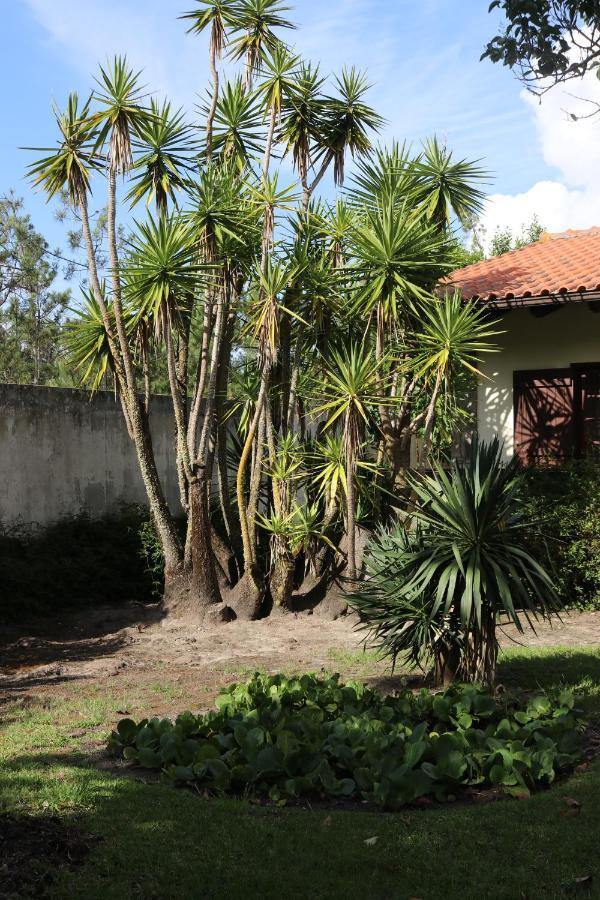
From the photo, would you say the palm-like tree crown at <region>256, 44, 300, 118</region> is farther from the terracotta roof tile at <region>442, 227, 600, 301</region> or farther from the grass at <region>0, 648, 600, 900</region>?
the grass at <region>0, 648, 600, 900</region>

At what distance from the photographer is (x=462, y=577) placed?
6477 millimetres

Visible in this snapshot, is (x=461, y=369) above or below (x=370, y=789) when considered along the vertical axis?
above

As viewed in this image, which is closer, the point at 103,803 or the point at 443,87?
the point at 103,803

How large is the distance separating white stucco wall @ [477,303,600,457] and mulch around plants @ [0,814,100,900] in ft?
30.4

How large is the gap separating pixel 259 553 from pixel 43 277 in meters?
16.6

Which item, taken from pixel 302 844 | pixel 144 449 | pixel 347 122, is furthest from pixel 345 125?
pixel 302 844

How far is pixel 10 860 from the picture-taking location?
3.84 metres

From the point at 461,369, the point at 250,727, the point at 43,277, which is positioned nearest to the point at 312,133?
the point at 461,369

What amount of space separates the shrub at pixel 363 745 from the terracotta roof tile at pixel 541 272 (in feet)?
21.3

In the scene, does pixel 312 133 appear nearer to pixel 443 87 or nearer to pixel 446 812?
pixel 443 87

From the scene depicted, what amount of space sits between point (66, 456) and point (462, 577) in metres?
8.21

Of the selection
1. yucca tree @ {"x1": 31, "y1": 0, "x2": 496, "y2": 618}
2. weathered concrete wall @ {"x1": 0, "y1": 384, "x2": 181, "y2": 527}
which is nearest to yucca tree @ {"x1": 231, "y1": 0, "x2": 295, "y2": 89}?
yucca tree @ {"x1": 31, "y1": 0, "x2": 496, "y2": 618}

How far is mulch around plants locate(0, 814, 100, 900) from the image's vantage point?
368 cm

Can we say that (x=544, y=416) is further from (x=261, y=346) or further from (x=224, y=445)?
(x=224, y=445)
